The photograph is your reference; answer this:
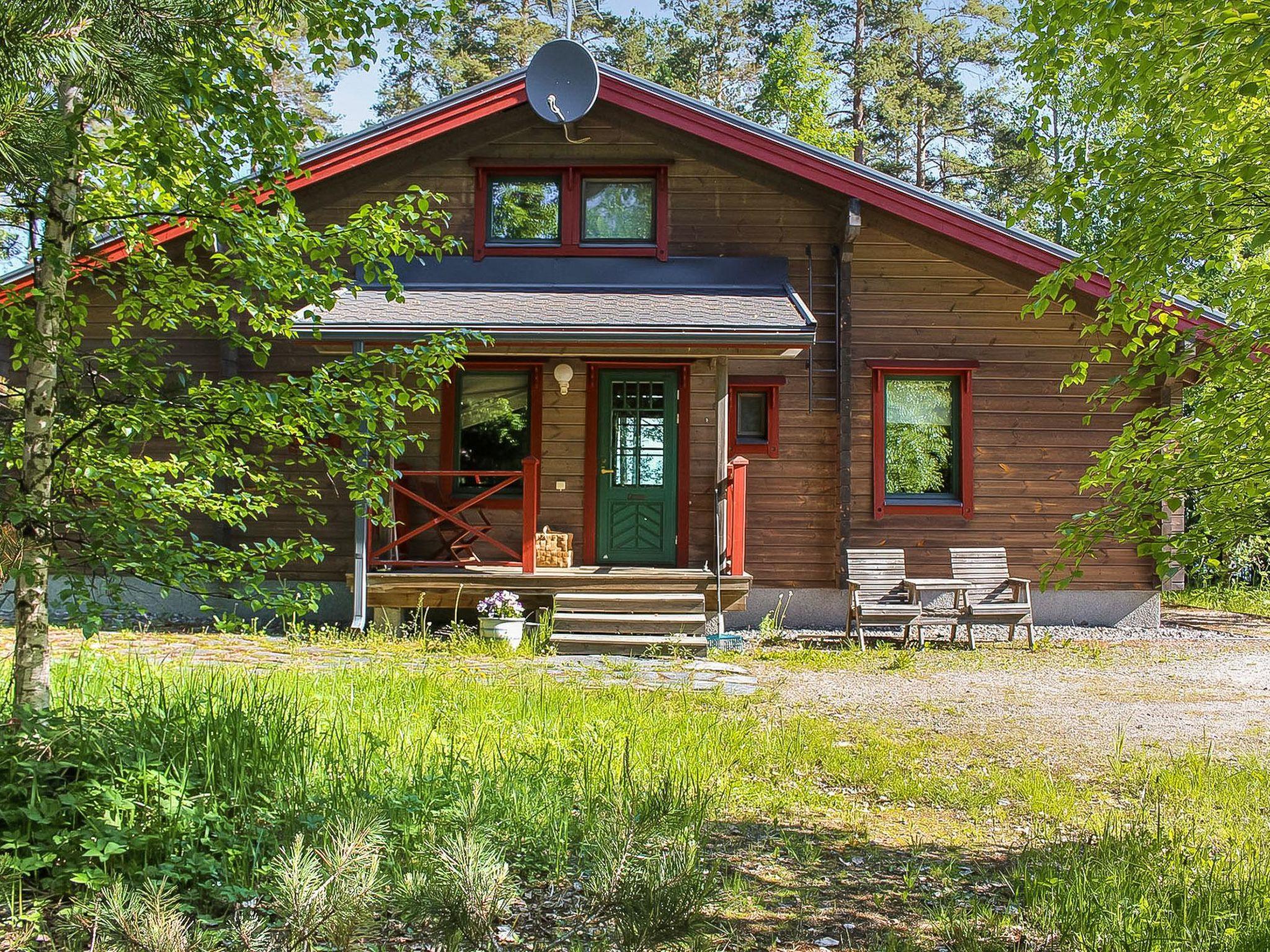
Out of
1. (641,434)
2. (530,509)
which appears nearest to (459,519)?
(530,509)

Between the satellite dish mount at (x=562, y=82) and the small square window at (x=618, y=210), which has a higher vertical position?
the satellite dish mount at (x=562, y=82)

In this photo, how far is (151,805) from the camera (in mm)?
3613

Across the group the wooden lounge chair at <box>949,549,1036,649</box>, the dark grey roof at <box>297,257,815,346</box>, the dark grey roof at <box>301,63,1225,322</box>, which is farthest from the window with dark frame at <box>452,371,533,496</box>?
the wooden lounge chair at <box>949,549,1036,649</box>

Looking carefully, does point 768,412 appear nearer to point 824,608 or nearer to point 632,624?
point 824,608

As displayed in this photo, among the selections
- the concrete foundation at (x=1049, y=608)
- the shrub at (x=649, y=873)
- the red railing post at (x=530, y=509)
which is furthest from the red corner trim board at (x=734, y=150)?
the shrub at (x=649, y=873)

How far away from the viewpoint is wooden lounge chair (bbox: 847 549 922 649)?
34.9 ft

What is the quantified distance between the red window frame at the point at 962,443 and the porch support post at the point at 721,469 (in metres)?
2.40

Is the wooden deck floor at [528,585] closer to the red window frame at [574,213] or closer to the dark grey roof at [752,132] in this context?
the red window frame at [574,213]

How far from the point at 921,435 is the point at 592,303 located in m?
4.38

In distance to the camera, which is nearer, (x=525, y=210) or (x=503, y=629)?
(x=503, y=629)

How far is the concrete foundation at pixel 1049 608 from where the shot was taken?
1198cm

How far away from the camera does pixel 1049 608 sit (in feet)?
39.7

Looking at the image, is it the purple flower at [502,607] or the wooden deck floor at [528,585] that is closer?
the purple flower at [502,607]

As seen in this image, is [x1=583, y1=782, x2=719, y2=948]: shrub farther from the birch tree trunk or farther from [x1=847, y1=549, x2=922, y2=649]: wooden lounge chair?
[x1=847, y1=549, x2=922, y2=649]: wooden lounge chair
